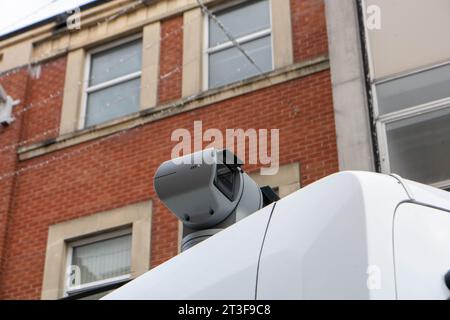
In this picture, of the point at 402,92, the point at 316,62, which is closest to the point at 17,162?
the point at 316,62

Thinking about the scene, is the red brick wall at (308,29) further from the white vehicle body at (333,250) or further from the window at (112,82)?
the white vehicle body at (333,250)

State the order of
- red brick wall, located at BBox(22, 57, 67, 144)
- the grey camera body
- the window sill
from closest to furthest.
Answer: the grey camera body < the window sill < red brick wall, located at BBox(22, 57, 67, 144)

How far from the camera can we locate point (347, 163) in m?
8.11

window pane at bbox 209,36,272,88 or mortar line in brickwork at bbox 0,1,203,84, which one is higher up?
mortar line in brickwork at bbox 0,1,203,84

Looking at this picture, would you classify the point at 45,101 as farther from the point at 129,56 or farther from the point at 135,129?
the point at 135,129

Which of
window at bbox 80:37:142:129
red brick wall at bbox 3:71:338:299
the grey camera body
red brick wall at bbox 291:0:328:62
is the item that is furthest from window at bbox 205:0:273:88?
the grey camera body

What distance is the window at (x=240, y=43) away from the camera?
10086 millimetres

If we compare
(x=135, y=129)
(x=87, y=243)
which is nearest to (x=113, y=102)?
(x=135, y=129)

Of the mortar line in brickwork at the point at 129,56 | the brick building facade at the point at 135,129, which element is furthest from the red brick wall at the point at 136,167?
the mortar line in brickwork at the point at 129,56

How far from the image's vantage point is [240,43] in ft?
34.0

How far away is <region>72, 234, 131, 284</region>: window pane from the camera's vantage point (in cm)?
954

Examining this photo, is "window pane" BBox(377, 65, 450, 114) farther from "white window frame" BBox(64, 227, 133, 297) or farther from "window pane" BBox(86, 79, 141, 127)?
"window pane" BBox(86, 79, 141, 127)

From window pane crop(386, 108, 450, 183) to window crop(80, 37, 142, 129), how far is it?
13.6 ft

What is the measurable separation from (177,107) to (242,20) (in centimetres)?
165
